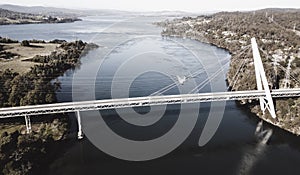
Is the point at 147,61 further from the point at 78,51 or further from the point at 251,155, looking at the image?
the point at 251,155

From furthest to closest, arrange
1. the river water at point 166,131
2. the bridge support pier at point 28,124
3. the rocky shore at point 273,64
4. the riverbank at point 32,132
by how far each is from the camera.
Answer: the rocky shore at point 273,64 → the bridge support pier at point 28,124 → the river water at point 166,131 → the riverbank at point 32,132

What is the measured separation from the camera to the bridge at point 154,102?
33.0ft

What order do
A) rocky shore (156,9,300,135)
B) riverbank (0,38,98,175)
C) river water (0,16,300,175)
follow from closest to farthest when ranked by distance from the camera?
1. riverbank (0,38,98,175)
2. river water (0,16,300,175)
3. rocky shore (156,9,300,135)

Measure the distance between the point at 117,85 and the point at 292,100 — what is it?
25.5 ft

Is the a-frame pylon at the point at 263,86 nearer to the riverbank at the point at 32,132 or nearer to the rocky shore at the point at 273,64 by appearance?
the rocky shore at the point at 273,64

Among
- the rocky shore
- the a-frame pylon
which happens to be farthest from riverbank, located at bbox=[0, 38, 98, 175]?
the rocky shore

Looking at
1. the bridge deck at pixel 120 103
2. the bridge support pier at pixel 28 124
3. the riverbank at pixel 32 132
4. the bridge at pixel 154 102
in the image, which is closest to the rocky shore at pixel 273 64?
the bridge at pixel 154 102

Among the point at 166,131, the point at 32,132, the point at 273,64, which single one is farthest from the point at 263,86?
the point at 32,132

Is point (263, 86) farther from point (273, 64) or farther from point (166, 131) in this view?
point (166, 131)

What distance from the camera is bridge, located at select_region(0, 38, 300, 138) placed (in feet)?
33.0

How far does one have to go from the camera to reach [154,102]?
11.0 m

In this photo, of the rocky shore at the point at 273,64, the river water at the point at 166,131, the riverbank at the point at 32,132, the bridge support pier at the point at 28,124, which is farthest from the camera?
the rocky shore at the point at 273,64

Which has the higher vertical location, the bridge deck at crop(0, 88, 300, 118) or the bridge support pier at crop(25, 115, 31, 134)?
the bridge deck at crop(0, 88, 300, 118)

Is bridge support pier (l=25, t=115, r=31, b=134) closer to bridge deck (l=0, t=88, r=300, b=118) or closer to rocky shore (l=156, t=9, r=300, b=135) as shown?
bridge deck (l=0, t=88, r=300, b=118)
